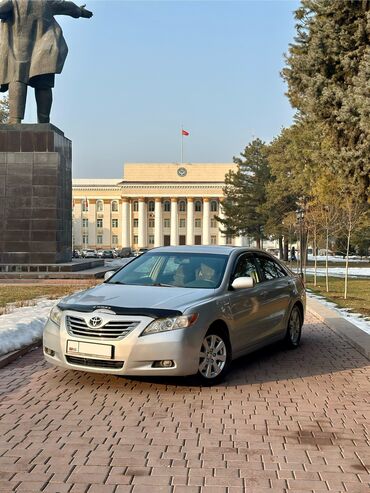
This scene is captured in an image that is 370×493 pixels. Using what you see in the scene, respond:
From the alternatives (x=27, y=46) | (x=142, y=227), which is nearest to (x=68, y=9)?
(x=27, y=46)

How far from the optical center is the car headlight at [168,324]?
5.90m

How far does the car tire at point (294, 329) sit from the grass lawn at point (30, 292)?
6948 millimetres

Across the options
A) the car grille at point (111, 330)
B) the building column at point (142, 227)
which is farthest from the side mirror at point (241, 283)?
the building column at point (142, 227)

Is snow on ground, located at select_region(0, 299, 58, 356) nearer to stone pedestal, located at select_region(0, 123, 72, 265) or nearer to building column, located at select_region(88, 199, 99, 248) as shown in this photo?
stone pedestal, located at select_region(0, 123, 72, 265)

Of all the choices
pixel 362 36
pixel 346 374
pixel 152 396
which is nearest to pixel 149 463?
pixel 152 396

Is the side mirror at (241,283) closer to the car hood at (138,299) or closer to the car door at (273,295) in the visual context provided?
the car hood at (138,299)

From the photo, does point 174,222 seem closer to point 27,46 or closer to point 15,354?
point 27,46

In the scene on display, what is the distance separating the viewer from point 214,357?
6.40 meters

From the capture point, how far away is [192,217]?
111m

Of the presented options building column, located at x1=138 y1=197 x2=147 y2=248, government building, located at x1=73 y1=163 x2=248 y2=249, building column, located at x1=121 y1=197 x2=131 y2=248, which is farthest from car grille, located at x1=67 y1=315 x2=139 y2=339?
building column, located at x1=138 y1=197 x2=147 y2=248

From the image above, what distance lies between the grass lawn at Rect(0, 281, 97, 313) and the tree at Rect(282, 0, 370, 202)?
329 inches

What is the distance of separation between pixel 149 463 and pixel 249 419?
1404 mm

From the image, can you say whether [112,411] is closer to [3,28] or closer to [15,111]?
[15,111]

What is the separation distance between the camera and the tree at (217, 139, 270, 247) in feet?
212
